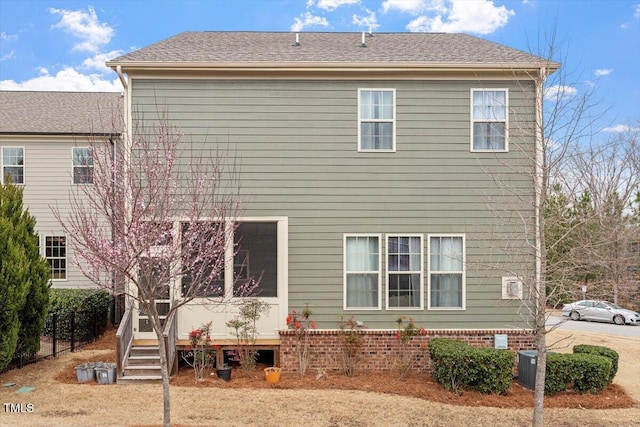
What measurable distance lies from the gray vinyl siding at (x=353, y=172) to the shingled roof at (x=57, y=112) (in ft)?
22.8

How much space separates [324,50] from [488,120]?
12.7 ft

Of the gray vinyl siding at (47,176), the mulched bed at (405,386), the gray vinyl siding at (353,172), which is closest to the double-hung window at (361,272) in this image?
the gray vinyl siding at (353,172)

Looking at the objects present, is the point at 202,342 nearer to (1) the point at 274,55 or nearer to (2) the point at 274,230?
(2) the point at 274,230

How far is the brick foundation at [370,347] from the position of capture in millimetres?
10031

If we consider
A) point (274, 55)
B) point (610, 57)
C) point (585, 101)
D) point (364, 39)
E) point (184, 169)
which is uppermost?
point (610, 57)

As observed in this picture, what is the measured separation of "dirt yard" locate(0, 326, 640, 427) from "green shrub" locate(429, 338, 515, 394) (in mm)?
211

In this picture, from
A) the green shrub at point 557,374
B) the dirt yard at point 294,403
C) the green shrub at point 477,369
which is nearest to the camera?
the dirt yard at point 294,403

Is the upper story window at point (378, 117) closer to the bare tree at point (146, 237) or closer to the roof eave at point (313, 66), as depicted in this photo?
the roof eave at point (313, 66)

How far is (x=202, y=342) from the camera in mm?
9797

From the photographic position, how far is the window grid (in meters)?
16.7

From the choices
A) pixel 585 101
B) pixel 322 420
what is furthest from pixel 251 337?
pixel 585 101

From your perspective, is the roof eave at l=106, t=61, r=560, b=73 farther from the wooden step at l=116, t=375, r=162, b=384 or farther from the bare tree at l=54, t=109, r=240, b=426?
the wooden step at l=116, t=375, r=162, b=384

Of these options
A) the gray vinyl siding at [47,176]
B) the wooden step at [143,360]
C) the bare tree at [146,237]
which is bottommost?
the wooden step at [143,360]

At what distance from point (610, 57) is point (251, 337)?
20824 mm
